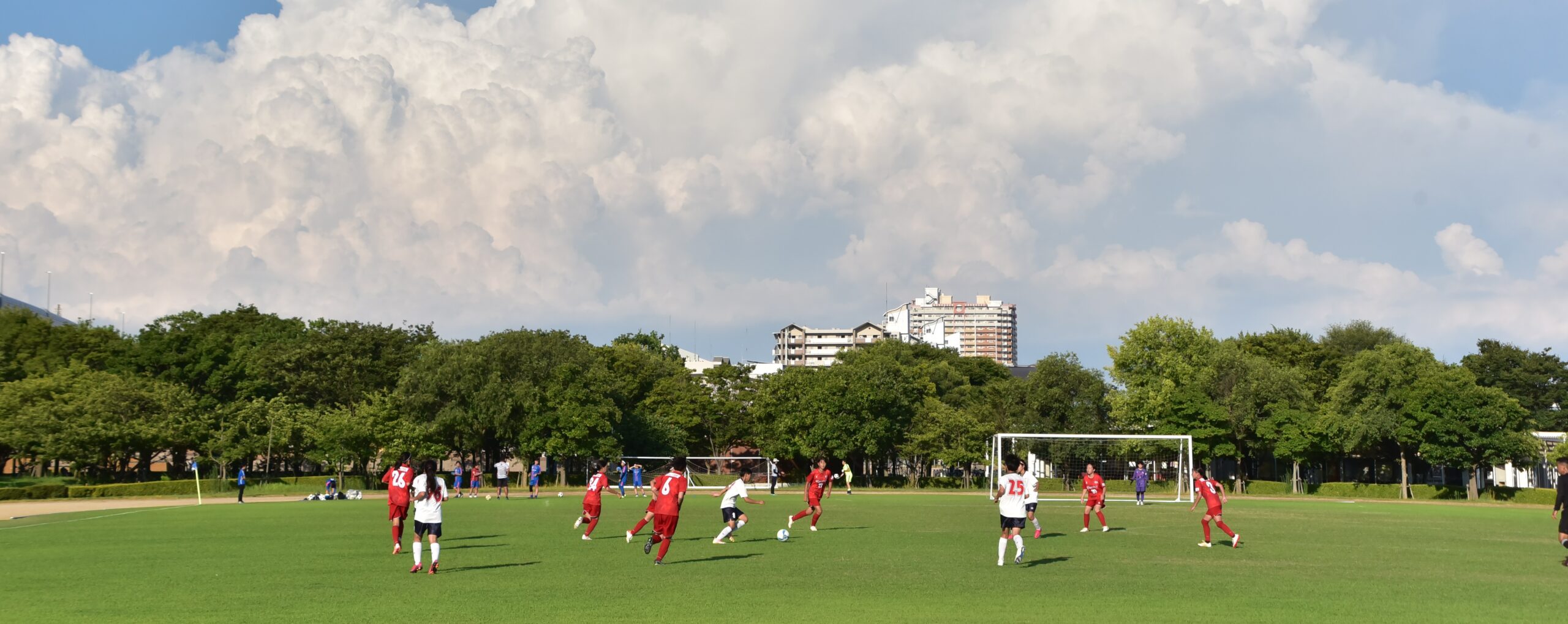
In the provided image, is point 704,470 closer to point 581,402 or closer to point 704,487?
point 704,487

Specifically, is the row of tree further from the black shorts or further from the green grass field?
the black shorts

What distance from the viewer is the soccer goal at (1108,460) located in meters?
66.6

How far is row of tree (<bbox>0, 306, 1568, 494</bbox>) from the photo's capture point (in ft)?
224

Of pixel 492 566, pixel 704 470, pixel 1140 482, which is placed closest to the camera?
pixel 492 566

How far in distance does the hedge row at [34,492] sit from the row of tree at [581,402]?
5.91m

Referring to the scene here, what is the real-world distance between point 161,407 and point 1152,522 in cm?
6136

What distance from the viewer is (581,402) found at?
75.3m

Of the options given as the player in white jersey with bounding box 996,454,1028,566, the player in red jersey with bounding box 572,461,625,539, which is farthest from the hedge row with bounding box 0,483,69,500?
the player in white jersey with bounding box 996,454,1028,566

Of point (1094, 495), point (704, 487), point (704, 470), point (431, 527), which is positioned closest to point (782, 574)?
A: point (431, 527)

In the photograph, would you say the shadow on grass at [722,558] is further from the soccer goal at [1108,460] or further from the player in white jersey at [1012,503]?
the soccer goal at [1108,460]

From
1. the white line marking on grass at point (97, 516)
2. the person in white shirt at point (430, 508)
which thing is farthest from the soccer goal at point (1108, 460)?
the person in white shirt at point (430, 508)

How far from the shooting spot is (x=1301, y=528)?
33.0 meters

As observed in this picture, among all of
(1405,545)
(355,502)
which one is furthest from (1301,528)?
(355,502)

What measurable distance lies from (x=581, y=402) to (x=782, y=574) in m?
58.4
